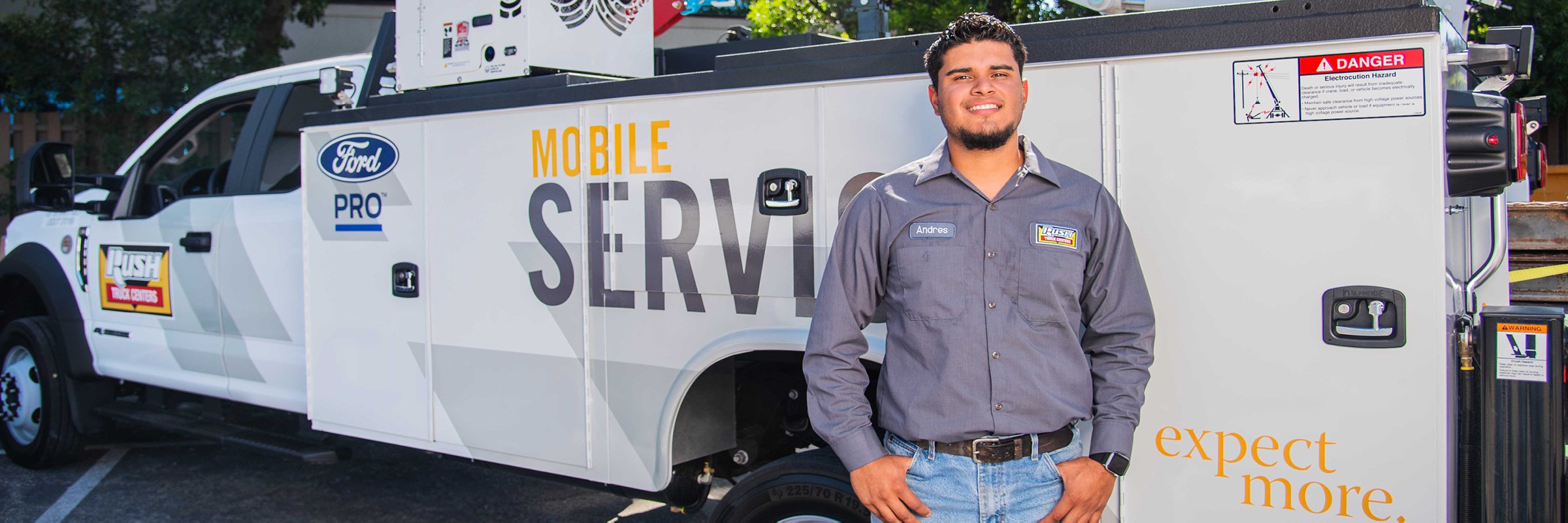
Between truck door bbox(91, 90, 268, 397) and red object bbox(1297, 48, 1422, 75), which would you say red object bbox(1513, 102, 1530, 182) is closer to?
red object bbox(1297, 48, 1422, 75)

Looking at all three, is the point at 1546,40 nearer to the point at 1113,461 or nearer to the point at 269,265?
the point at 1113,461

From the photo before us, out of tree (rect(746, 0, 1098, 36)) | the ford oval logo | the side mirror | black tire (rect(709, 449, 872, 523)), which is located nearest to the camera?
black tire (rect(709, 449, 872, 523))

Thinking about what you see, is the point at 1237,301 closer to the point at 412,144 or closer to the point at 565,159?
the point at 565,159

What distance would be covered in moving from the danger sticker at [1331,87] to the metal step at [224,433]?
3.84 metres

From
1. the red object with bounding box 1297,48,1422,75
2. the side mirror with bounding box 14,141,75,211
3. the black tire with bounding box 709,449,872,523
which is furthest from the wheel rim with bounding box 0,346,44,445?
the red object with bounding box 1297,48,1422,75

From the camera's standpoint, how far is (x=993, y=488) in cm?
242

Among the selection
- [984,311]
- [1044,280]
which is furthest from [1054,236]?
[984,311]

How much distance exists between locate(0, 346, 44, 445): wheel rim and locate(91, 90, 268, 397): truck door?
0.71 m

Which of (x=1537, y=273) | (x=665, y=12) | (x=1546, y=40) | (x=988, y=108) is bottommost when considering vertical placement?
(x=1537, y=273)

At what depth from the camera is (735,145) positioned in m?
3.30

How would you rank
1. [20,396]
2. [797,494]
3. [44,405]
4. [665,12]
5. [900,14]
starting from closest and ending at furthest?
[797,494] < [665,12] < [44,405] < [20,396] < [900,14]

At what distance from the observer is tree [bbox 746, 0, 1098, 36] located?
9.30 meters

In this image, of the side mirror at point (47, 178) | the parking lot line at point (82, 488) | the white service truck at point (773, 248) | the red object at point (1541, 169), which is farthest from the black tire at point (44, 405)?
the red object at point (1541, 169)

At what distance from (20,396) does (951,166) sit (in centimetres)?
606
